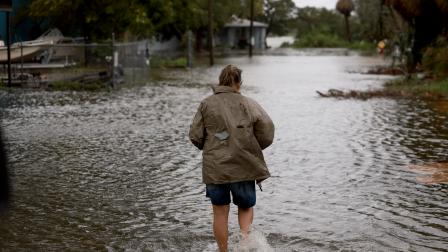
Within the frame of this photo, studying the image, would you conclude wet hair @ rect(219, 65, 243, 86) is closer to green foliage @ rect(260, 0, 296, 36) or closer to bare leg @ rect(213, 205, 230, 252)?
bare leg @ rect(213, 205, 230, 252)

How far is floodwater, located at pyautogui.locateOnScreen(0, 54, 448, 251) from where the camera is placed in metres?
6.67

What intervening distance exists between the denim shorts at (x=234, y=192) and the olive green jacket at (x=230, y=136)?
0.08 meters

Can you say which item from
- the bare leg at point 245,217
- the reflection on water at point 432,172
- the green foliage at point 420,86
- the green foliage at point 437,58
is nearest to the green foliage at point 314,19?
the green foliage at point 437,58

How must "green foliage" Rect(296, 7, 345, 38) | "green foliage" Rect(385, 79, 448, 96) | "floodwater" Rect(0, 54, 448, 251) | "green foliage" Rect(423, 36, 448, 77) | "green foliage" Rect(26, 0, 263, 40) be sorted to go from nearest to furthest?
"floodwater" Rect(0, 54, 448, 251)
"green foliage" Rect(385, 79, 448, 96)
"green foliage" Rect(423, 36, 448, 77)
"green foliage" Rect(26, 0, 263, 40)
"green foliage" Rect(296, 7, 345, 38)

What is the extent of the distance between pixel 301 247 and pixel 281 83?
2051 centimetres

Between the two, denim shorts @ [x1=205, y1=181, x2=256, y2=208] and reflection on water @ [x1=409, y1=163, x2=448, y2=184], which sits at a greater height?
denim shorts @ [x1=205, y1=181, x2=256, y2=208]

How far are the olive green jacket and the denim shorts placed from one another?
0.26ft

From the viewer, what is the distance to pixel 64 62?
1125 inches

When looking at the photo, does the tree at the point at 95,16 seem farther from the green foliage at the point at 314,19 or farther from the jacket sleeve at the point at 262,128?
the green foliage at the point at 314,19

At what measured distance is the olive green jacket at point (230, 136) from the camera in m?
5.49

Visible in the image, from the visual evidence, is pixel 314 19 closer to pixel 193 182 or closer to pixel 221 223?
pixel 193 182

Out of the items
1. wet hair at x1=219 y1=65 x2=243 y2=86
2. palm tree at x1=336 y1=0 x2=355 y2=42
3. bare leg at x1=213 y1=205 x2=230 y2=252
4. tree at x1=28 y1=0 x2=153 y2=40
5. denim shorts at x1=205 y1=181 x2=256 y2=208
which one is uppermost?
palm tree at x1=336 y1=0 x2=355 y2=42

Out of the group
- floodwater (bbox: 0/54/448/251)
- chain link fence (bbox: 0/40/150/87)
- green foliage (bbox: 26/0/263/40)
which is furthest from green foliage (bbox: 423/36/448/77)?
green foliage (bbox: 26/0/263/40)

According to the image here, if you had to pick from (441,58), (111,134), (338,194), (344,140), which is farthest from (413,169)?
(441,58)
